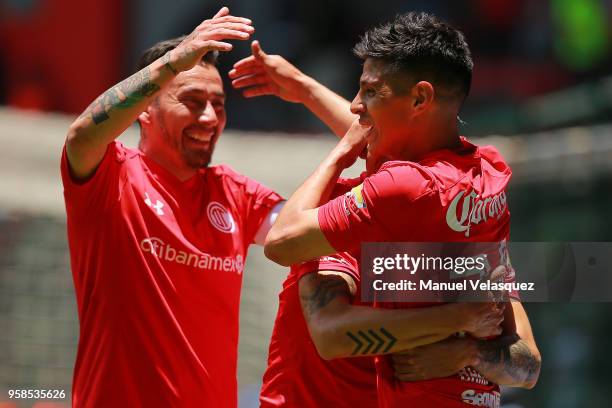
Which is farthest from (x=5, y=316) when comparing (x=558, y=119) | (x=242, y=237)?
(x=558, y=119)

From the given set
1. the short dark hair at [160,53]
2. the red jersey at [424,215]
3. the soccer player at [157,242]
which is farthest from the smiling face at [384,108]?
the short dark hair at [160,53]

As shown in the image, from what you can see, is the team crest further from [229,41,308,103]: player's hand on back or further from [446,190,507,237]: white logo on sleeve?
[229,41,308,103]: player's hand on back

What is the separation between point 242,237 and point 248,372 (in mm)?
1958

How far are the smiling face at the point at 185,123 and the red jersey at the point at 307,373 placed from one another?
Result: 723mm

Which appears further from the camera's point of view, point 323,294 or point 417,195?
point 323,294

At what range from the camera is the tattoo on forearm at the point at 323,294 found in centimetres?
288

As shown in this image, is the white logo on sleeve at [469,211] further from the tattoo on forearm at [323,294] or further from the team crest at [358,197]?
the tattoo on forearm at [323,294]

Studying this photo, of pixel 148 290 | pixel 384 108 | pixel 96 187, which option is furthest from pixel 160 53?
pixel 384 108

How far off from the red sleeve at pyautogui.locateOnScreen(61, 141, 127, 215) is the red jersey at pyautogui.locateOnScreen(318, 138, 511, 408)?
866 mm

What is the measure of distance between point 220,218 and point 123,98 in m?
0.60

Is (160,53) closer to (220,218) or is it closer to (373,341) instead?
(220,218)

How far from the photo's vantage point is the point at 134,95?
3.22 m

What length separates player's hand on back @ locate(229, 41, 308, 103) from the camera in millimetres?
3672

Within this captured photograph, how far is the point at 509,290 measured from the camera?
3.07 m
